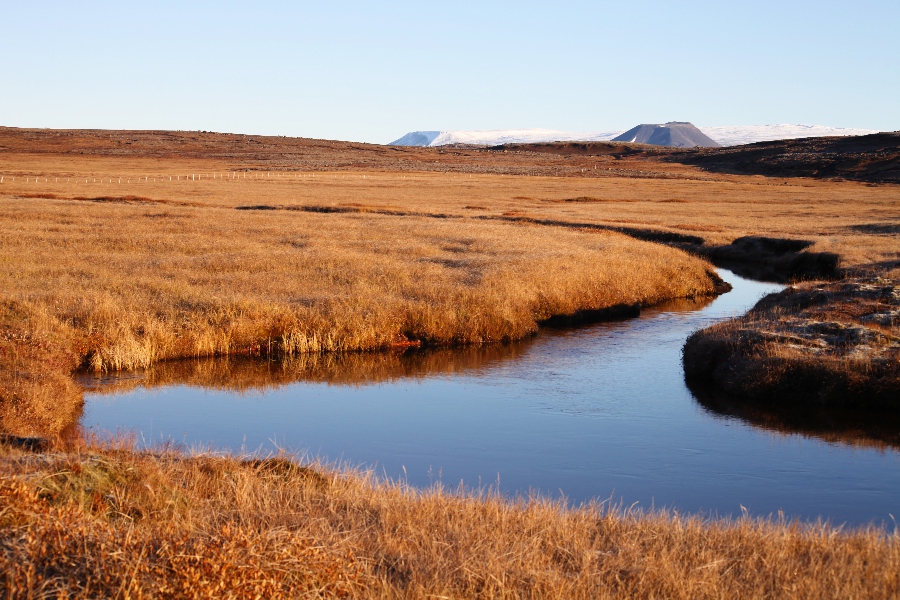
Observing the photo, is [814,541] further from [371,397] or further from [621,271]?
[621,271]

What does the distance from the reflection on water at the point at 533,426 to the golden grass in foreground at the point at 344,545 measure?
2.90m

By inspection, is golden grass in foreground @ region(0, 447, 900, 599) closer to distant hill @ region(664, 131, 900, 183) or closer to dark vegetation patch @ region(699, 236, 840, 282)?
dark vegetation patch @ region(699, 236, 840, 282)

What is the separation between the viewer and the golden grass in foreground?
16.9 feet

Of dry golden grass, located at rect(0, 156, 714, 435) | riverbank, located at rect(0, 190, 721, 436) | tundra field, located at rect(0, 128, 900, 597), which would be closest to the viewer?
tundra field, located at rect(0, 128, 900, 597)

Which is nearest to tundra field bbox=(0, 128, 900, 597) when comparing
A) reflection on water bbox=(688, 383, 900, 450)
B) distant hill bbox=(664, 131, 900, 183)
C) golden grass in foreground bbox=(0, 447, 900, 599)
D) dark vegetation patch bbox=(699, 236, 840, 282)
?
golden grass in foreground bbox=(0, 447, 900, 599)

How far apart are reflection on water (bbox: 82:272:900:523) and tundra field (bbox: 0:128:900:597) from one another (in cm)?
123

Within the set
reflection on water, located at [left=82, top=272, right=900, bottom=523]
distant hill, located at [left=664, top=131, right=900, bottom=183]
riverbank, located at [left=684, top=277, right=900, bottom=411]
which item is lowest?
reflection on water, located at [left=82, top=272, right=900, bottom=523]

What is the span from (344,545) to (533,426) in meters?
8.94

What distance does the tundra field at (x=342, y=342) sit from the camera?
571cm

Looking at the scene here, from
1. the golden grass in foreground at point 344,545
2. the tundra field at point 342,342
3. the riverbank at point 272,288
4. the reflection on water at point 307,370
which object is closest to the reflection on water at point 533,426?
the reflection on water at point 307,370

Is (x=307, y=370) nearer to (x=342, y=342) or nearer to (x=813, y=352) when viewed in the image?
(x=342, y=342)

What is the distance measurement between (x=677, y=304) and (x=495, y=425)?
1419 centimetres

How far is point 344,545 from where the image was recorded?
6.45 m

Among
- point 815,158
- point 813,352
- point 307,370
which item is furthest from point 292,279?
point 815,158
